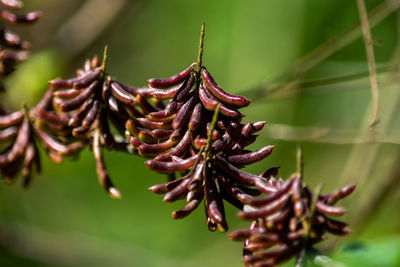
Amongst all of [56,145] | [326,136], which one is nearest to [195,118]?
[56,145]

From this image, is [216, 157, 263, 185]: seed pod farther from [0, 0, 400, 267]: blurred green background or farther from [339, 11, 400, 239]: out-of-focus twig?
[0, 0, 400, 267]: blurred green background

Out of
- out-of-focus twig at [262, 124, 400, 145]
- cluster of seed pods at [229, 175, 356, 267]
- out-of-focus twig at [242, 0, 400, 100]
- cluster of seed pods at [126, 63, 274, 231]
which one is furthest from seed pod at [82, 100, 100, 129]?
out-of-focus twig at [242, 0, 400, 100]

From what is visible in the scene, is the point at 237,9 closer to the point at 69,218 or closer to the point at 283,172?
the point at 283,172

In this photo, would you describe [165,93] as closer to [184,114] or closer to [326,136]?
[184,114]

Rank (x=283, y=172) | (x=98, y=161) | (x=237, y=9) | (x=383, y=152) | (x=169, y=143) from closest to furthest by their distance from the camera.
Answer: (x=169, y=143)
(x=98, y=161)
(x=383, y=152)
(x=283, y=172)
(x=237, y=9)

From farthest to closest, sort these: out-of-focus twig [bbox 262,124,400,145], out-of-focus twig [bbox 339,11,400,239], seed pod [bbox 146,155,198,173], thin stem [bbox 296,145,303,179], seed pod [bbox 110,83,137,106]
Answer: out-of-focus twig [bbox 339,11,400,239] → out-of-focus twig [bbox 262,124,400,145] → seed pod [bbox 110,83,137,106] → seed pod [bbox 146,155,198,173] → thin stem [bbox 296,145,303,179]

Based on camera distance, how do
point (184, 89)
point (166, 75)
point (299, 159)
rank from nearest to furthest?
point (299, 159)
point (184, 89)
point (166, 75)

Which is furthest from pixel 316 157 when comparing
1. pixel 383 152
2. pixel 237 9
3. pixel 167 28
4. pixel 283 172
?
pixel 167 28
